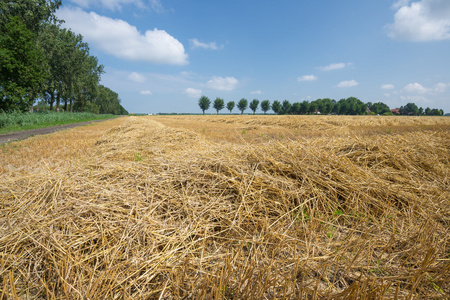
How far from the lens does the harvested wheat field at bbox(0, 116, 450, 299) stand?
1.22m

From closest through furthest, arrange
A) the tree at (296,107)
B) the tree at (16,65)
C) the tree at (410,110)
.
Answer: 1. the tree at (16,65)
2. the tree at (410,110)
3. the tree at (296,107)

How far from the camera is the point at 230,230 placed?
5.96 feet

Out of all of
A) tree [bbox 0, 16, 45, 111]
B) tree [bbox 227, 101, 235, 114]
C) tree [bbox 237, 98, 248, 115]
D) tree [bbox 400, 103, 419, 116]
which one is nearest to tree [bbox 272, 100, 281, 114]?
tree [bbox 237, 98, 248, 115]

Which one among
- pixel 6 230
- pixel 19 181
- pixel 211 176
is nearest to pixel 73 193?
pixel 6 230

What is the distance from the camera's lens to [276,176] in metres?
2.48

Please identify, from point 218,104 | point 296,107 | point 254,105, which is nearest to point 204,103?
point 218,104

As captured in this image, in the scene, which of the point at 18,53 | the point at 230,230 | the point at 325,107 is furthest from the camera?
the point at 325,107

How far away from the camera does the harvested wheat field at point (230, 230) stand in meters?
1.22

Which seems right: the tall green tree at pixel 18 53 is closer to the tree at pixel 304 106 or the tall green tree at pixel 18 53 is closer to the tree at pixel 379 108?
the tree at pixel 304 106

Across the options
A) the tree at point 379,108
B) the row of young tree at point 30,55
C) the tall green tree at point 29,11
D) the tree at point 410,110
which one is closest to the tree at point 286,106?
the tree at point 379,108

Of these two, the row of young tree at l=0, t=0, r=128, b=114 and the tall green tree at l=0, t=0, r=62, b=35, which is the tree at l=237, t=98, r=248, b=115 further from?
the tall green tree at l=0, t=0, r=62, b=35

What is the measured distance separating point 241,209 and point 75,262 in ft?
4.78

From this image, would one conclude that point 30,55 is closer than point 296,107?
Yes

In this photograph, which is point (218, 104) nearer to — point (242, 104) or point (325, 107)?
point (242, 104)
